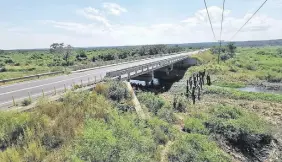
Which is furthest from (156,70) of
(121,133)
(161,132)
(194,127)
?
(121,133)

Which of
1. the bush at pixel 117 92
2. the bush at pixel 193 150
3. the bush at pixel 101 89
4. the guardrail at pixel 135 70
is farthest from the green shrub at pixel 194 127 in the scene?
the guardrail at pixel 135 70

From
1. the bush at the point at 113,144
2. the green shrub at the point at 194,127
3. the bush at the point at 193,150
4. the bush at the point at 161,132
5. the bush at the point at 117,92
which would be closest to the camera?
the bush at the point at 113,144

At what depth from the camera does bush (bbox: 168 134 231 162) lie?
42.7 feet

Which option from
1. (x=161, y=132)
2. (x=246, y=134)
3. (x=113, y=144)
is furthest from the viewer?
(x=246, y=134)

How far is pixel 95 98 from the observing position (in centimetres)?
1622

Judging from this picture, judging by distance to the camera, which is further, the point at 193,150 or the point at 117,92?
the point at 117,92

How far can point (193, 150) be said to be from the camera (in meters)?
13.7

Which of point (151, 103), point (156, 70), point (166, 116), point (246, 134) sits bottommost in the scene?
point (246, 134)

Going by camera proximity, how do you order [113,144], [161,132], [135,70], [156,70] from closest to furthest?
[113,144] < [161,132] < [135,70] < [156,70]

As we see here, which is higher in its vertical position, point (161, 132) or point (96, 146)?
point (96, 146)

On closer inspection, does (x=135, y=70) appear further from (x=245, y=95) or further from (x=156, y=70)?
(x=156, y=70)

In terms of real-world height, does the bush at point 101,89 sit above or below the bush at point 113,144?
Answer: above

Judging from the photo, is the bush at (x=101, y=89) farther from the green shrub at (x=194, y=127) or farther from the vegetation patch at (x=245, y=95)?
the vegetation patch at (x=245, y=95)

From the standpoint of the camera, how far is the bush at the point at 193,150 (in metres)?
13.0
